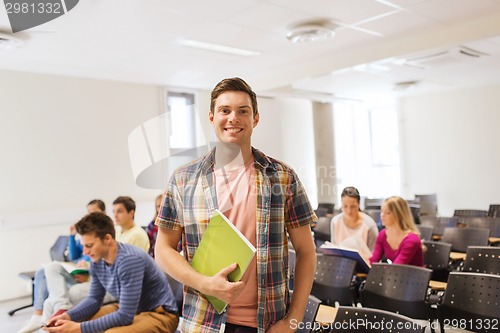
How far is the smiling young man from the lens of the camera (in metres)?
1.39

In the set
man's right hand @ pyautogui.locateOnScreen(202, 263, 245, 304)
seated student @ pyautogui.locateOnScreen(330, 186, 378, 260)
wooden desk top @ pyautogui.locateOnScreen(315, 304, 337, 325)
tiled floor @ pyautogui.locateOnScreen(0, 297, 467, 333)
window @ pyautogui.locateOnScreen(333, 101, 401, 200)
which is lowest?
tiled floor @ pyautogui.locateOnScreen(0, 297, 467, 333)

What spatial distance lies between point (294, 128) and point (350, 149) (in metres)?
2.09

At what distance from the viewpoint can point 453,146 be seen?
31.2ft

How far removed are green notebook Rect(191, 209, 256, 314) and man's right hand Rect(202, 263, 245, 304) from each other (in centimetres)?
2

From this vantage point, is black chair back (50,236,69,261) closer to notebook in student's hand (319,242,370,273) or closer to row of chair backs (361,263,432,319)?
notebook in student's hand (319,242,370,273)

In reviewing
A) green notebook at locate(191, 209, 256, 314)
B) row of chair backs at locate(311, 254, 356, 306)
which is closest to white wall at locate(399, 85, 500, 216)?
row of chair backs at locate(311, 254, 356, 306)

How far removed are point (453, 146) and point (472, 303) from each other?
24.8 feet

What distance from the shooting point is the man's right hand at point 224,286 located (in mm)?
1260

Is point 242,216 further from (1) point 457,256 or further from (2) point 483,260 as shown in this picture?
(1) point 457,256

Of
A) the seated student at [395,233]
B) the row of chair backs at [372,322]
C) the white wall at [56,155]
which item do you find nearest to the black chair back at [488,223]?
the seated student at [395,233]

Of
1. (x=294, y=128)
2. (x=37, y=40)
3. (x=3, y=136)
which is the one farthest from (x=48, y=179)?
(x=294, y=128)

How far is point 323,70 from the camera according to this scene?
6.17m

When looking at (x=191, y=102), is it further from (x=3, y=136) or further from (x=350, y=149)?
(x=350, y=149)

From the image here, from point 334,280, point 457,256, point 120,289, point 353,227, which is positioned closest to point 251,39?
point 353,227
